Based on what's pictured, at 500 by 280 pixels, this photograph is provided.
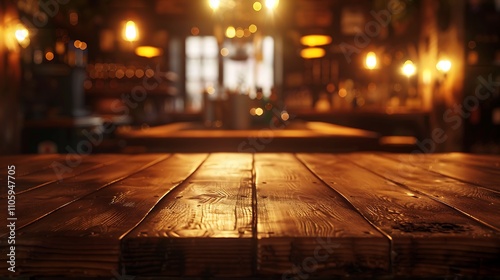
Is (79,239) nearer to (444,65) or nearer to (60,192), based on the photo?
(60,192)

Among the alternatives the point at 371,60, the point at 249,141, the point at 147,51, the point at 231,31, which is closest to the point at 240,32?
the point at 231,31

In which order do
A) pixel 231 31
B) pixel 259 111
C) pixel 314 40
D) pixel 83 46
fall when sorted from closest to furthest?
1. pixel 259 111
2. pixel 231 31
3. pixel 314 40
4. pixel 83 46

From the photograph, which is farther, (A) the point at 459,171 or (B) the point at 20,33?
(B) the point at 20,33

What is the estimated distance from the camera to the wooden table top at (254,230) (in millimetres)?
812

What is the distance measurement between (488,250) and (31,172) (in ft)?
4.52

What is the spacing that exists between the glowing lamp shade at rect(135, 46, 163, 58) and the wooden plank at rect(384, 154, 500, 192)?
23.9 feet

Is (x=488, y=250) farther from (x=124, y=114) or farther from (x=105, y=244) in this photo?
(x=124, y=114)

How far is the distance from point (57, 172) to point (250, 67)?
1021 centimetres

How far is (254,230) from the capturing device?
0.85 meters

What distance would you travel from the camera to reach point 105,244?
808 mm

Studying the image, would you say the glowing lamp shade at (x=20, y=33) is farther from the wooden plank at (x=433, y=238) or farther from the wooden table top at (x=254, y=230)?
the wooden plank at (x=433, y=238)

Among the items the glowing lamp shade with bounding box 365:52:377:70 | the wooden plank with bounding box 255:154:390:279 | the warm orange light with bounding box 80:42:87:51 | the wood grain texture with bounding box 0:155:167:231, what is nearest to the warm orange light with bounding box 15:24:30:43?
the warm orange light with bounding box 80:42:87:51

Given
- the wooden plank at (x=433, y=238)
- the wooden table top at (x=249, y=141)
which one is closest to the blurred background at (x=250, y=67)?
the wooden table top at (x=249, y=141)

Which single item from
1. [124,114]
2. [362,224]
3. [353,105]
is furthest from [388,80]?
[362,224]
